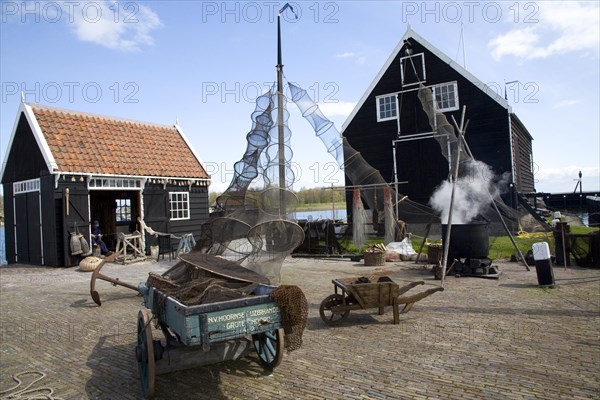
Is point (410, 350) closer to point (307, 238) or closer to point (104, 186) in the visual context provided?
point (307, 238)

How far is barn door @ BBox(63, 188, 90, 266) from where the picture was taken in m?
14.7

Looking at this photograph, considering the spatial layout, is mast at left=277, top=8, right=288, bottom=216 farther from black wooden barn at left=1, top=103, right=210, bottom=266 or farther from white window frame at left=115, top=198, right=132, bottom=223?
white window frame at left=115, top=198, right=132, bottom=223

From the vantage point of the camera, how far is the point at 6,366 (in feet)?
18.4

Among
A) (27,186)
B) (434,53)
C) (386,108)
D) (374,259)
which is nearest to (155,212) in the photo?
(27,186)

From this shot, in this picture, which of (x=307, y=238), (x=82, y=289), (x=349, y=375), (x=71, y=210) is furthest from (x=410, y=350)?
(x=71, y=210)

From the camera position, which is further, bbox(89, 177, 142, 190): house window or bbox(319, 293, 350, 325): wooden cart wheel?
bbox(89, 177, 142, 190): house window

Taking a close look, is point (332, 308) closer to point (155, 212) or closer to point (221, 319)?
point (221, 319)

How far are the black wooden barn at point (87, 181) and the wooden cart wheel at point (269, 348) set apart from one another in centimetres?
1217

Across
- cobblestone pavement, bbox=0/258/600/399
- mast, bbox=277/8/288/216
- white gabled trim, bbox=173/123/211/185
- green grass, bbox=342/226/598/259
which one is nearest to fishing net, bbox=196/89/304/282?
mast, bbox=277/8/288/216

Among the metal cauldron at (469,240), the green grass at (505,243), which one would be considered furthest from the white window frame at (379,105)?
the metal cauldron at (469,240)

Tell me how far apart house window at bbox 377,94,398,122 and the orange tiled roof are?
9.82m

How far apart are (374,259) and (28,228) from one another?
13.0 meters

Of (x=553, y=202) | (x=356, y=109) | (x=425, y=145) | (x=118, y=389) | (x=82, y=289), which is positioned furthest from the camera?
(x=553, y=202)

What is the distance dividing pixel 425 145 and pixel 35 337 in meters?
18.8
